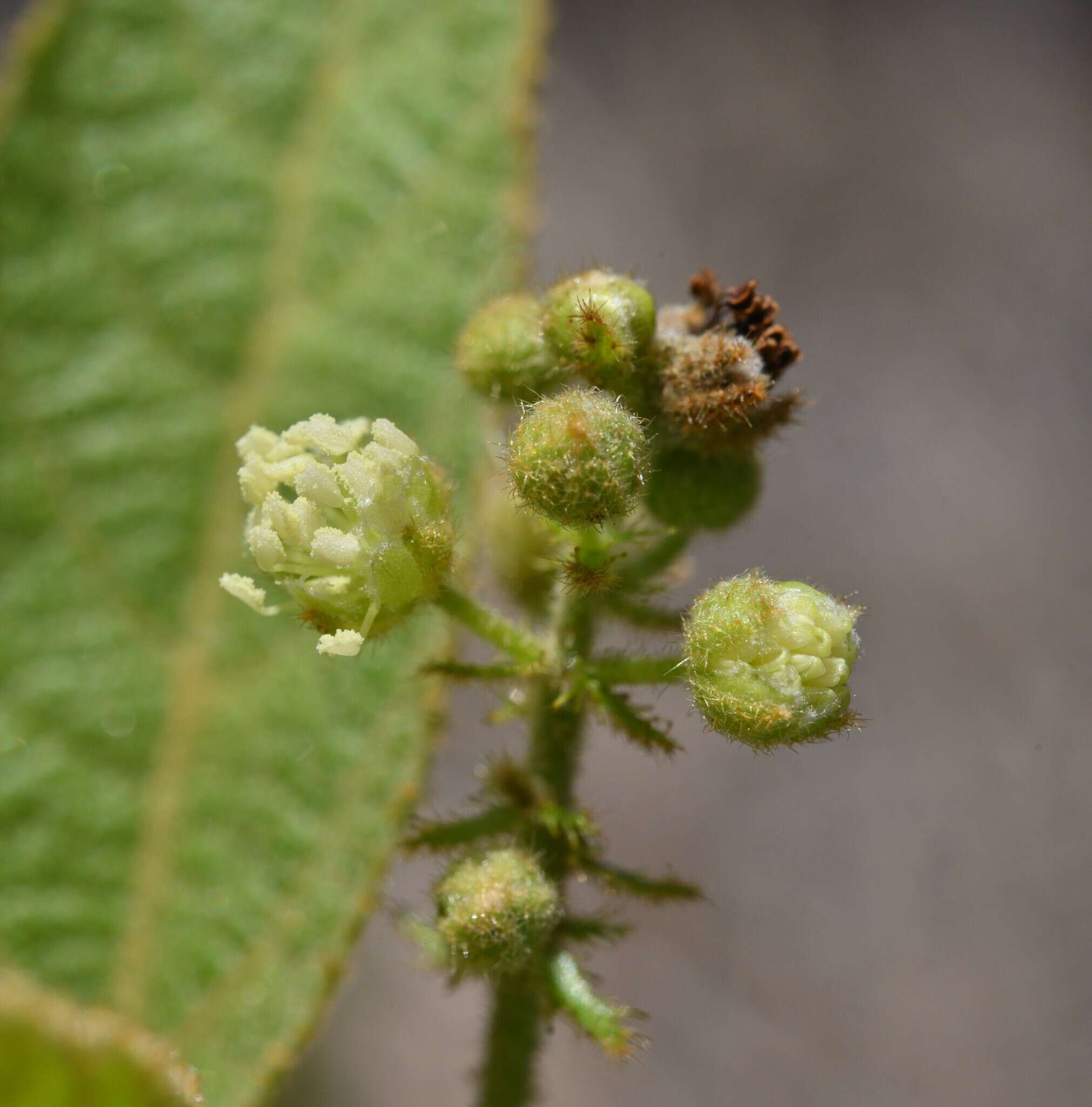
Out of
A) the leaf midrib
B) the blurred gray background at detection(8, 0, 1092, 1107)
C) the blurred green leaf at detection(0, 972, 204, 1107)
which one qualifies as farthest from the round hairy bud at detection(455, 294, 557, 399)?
the blurred gray background at detection(8, 0, 1092, 1107)

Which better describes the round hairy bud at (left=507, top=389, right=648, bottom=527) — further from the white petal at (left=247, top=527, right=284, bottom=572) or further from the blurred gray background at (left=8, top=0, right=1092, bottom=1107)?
the blurred gray background at (left=8, top=0, right=1092, bottom=1107)

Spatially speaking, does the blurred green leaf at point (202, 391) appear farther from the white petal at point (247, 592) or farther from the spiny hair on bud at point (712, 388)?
the spiny hair on bud at point (712, 388)

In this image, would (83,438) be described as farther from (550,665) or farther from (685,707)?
(685,707)

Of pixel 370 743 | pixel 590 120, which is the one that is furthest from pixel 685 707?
pixel 590 120

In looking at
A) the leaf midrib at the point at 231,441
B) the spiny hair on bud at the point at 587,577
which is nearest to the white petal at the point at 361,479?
the spiny hair on bud at the point at 587,577

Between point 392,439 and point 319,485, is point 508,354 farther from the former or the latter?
point 319,485

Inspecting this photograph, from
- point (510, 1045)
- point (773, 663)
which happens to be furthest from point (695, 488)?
point (510, 1045)
